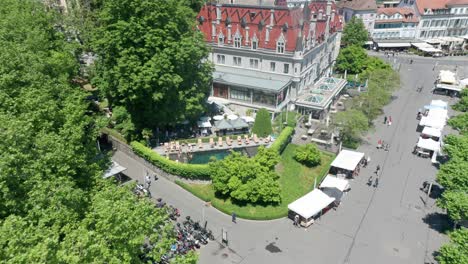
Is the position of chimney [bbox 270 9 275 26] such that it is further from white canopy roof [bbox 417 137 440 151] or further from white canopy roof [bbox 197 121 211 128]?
white canopy roof [bbox 417 137 440 151]

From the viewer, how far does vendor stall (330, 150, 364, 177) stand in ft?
133

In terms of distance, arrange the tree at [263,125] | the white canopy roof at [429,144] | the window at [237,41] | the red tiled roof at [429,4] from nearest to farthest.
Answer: the white canopy roof at [429,144], the tree at [263,125], the window at [237,41], the red tiled roof at [429,4]

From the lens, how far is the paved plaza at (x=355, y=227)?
29.5 m

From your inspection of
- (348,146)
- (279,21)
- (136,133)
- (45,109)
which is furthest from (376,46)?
(45,109)

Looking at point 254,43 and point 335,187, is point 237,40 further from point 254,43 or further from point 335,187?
point 335,187

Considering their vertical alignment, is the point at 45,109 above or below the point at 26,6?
below

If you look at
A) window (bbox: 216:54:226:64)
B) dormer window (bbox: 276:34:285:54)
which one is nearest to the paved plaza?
dormer window (bbox: 276:34:285:54)

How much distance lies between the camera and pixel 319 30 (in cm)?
6250

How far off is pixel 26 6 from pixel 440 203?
54436 mm

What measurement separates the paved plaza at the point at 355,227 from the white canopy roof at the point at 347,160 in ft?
6.29

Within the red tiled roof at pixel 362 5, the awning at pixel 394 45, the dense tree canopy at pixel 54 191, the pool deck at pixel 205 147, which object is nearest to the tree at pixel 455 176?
the pool deck at pixel 205 147

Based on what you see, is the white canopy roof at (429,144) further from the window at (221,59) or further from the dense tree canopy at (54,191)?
the dense tree canopy at (54,191)

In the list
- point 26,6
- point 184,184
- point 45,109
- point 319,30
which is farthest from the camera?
point 319,30

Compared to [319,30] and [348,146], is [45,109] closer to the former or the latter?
[348,146]
